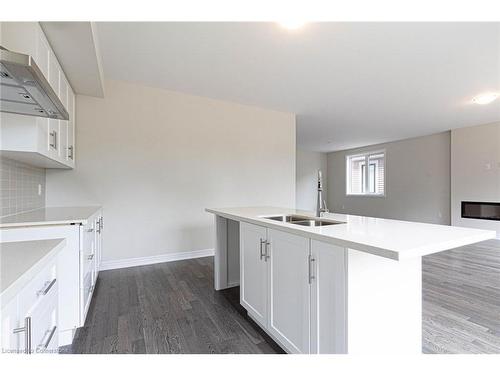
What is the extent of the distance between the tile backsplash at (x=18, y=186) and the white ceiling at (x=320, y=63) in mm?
1419

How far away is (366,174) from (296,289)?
7.64 m

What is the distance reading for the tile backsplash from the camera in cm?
188

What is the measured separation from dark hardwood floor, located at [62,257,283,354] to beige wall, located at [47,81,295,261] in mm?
758

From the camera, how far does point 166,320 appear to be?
196 cm

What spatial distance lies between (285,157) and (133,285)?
3192mm

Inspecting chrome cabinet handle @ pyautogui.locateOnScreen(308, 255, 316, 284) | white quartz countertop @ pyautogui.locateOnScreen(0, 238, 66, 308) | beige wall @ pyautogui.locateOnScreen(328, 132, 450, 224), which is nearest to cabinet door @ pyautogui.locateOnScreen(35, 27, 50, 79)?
white quartz countertop @ pyautogui.locateOnScreen(0, 238, 66, 308)

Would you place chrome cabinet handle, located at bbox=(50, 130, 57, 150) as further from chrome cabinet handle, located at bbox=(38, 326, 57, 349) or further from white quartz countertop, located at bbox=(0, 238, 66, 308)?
chrome cabinet handle, located at bbox=(38, 326, 57, 349)

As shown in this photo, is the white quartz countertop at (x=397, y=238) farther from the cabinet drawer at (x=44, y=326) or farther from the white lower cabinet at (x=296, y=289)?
the cabinet drawer at (x=44, y=326)

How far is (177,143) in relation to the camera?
142 inches

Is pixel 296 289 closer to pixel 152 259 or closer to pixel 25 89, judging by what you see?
pixel 25 89

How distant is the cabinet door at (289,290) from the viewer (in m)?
1.33

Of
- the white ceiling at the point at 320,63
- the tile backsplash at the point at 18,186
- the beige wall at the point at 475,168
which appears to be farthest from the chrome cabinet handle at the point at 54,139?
the beige wall at the point at 475,168
